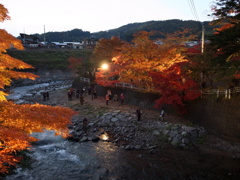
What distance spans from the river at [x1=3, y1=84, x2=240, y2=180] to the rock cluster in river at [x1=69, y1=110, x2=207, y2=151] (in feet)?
3.03

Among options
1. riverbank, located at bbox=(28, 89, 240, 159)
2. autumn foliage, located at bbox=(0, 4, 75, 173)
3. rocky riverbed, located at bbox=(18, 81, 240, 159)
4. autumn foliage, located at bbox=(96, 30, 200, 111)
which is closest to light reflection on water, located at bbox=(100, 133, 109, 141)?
rocky riverbed, located at bbox=(18, 81, 240, 159)

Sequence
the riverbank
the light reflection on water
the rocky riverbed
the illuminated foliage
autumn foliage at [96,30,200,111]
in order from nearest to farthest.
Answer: the illuminated foliage, the riverbank, the rocky riverbed, the light reflection on water, autumn foliage at [96,30,200,111]

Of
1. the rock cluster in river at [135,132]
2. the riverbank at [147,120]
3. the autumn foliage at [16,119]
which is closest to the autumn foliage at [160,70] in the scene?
the riverbank at [147,120]

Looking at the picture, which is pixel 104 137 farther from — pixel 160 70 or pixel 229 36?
pixel 229 36

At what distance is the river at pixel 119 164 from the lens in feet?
33.1

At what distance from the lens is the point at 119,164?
1127 centimetres

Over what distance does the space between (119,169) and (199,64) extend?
10924mm

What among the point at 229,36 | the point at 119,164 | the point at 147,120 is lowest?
the point at 119,164

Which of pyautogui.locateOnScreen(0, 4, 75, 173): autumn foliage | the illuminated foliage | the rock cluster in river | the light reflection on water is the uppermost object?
the illuminated foliage

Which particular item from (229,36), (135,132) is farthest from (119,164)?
(229,36)

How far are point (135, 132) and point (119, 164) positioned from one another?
4.60m

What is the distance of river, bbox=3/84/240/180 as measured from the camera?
33.1ft

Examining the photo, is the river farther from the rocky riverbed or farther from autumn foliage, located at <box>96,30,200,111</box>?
autumn foliage, located at <box>96,30,200,111</box>

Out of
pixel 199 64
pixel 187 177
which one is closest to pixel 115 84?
pixel 199 64
